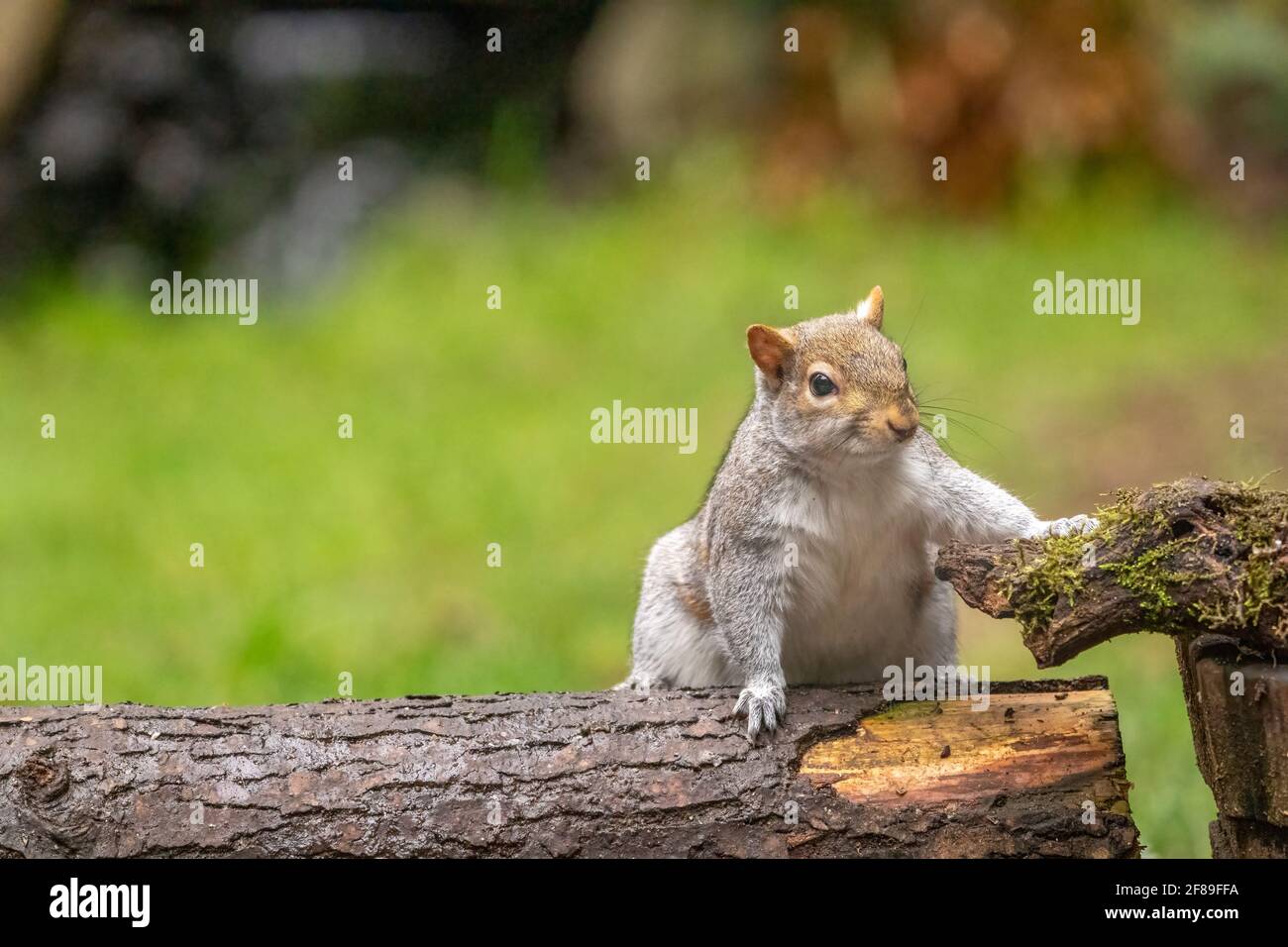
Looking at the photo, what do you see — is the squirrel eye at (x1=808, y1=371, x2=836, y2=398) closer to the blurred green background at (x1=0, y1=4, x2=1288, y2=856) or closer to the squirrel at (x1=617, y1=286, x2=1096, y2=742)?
the squirrel at (x1=617, y1=286, x2=1096, y2=742)

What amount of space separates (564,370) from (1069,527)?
665cm

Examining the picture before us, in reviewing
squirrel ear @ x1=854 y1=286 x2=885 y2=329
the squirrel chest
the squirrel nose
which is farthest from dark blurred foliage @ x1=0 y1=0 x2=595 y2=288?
the squirrel nose

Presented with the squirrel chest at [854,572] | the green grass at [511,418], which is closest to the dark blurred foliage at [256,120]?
the green grass at [511,418]

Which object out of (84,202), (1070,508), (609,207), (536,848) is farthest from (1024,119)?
(536,848)

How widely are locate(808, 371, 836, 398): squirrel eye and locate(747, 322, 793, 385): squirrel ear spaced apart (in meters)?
0.16

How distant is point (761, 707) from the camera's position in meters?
3.65

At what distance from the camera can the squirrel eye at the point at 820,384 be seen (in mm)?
3889

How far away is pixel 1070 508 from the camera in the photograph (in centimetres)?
766

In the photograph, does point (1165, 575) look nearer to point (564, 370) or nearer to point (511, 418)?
point (511, 418)

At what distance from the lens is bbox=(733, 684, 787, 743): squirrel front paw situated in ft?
11.9

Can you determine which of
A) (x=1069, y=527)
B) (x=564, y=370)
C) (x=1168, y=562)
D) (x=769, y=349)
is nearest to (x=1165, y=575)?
(x=1168, y=562)

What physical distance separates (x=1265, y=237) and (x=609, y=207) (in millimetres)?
5200
